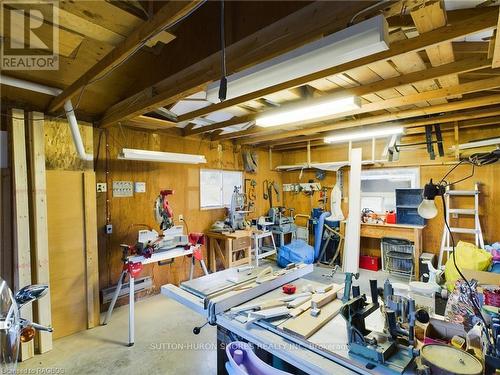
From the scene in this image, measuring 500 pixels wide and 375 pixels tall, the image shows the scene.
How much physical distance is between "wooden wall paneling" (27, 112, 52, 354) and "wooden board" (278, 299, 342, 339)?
2504mm

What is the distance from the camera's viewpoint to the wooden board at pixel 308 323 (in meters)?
1.30

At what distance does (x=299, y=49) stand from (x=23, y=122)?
2741 mm

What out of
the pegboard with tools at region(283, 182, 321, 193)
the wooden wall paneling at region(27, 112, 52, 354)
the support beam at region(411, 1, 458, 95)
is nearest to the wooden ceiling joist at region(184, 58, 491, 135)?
the support beam at region(411, 1, 458, 95)

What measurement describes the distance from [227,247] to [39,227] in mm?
2498

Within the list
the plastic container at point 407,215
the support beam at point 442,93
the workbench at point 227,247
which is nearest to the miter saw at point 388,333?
the support beam at point 442,93

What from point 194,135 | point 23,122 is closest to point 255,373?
point 23,122

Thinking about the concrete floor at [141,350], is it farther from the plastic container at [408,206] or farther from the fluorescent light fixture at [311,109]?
the plastic container at [408,206]

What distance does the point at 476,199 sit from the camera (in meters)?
3.88

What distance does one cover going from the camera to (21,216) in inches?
98.0

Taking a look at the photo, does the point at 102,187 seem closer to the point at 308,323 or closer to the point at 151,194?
the point at 151,194

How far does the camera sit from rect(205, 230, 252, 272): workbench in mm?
4285

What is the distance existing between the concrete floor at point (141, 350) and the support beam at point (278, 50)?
91.1 inches

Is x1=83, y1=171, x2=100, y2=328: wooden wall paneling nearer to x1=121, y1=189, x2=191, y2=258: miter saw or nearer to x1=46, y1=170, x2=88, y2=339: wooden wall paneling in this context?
x1=46, y1=170, x2=88, y2=339: wooden wall paneling

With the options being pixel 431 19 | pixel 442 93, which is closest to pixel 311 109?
pixel 431 19
